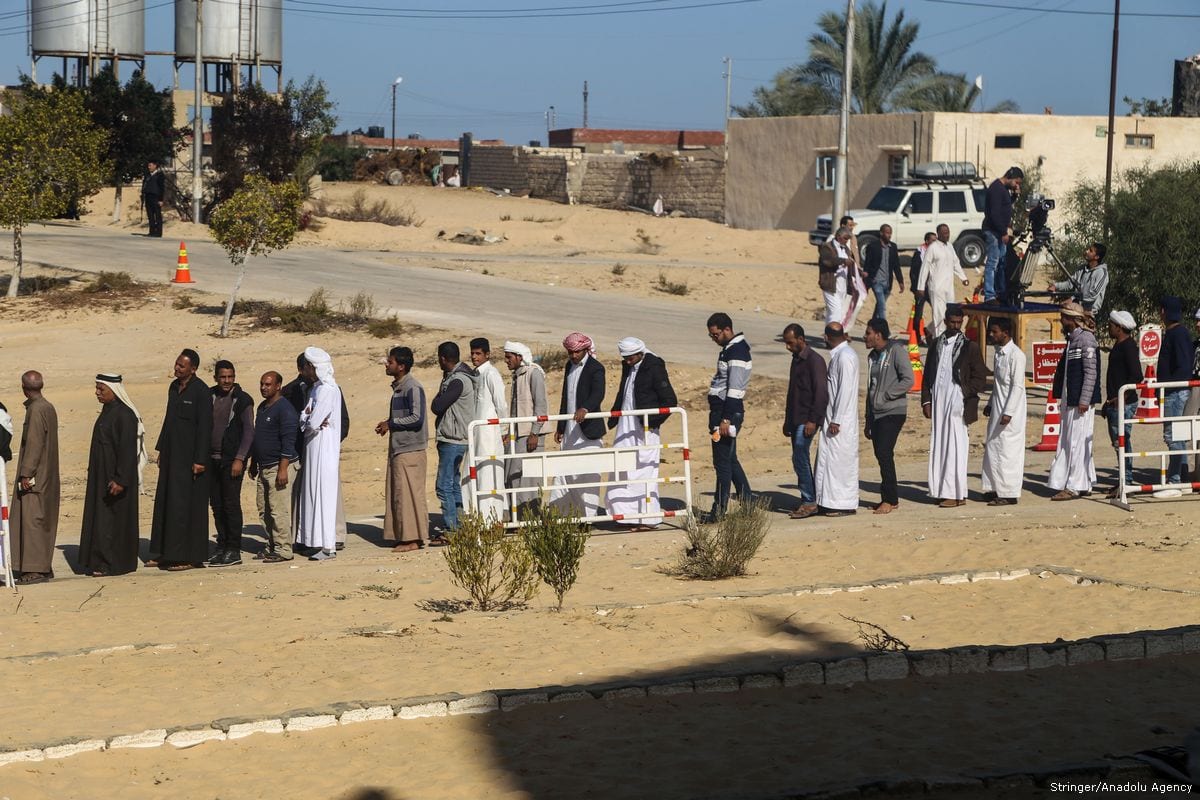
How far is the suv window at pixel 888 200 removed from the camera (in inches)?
1288

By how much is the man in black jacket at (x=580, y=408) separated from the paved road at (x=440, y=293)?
7.27 m

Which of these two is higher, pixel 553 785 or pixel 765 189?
pixel 765 189

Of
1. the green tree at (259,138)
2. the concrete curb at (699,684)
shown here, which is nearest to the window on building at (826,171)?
the green tree at (259,138)

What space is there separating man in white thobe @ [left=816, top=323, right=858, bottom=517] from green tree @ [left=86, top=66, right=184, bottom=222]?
29551 millimetres

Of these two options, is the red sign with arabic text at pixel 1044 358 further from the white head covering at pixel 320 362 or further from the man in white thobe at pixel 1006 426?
the white head covering at pixel 320 362

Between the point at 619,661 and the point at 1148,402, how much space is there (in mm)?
7704

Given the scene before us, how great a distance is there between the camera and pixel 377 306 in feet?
79.3

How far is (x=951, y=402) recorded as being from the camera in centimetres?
1270

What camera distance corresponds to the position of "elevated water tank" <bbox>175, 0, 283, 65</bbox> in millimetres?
47031

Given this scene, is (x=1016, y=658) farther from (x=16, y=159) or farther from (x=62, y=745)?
(x=16, y=159)

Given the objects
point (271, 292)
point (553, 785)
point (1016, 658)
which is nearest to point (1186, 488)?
point (1016, 658)

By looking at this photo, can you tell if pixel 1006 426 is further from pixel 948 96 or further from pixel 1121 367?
pixel 948 96

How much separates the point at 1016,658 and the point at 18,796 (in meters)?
4.88

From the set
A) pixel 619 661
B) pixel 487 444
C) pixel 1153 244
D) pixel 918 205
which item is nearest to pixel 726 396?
pixel 487 444
